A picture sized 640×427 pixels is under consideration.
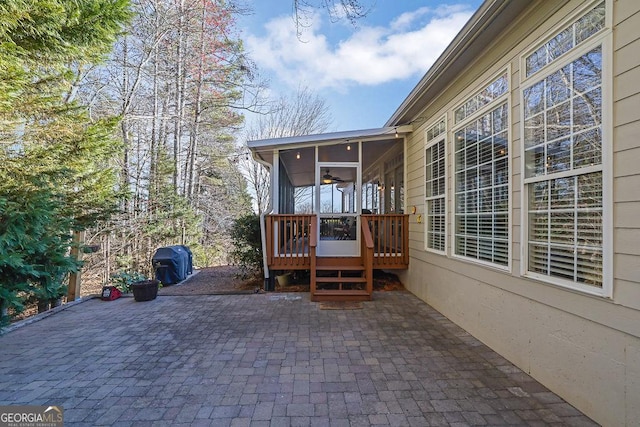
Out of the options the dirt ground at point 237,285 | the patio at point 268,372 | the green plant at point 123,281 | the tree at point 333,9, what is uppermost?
the tree at point 333,9

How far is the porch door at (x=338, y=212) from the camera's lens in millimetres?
6160

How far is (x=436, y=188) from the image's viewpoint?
4.68m

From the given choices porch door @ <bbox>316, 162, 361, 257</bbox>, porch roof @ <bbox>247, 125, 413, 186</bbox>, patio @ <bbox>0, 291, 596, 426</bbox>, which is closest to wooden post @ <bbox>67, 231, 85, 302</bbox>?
patio @ <bbox>0, 291, 596, 426</bbox>

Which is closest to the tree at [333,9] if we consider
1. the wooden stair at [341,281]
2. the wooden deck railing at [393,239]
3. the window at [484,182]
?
the window at [484,182]

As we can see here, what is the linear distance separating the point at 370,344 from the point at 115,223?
27.0 ft

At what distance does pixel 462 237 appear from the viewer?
3879 mm

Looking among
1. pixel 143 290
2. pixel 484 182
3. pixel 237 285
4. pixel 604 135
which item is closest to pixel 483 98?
pixel 484 182

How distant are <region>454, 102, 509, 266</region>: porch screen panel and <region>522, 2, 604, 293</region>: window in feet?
1.14

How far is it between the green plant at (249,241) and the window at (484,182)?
13.5 feet

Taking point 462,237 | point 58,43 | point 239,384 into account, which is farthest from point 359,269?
point 58,43

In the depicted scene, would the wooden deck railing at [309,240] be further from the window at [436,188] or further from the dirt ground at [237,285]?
the window at [436,188]

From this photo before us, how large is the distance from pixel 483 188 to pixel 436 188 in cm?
127

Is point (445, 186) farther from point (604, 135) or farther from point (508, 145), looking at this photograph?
point (604, 135)

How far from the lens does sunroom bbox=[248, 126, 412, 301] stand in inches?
210
